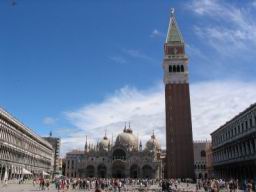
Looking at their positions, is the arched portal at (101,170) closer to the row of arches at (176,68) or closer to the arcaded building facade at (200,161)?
the arcaded building facade at (200,161)

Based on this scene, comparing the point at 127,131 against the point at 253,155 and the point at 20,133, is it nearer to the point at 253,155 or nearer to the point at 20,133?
the point at 20,133

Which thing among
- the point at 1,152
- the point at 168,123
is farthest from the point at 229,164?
the point at 1,152

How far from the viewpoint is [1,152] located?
5844cm

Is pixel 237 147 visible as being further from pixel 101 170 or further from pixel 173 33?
pixel 101 170

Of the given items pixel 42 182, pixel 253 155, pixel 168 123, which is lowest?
pixel 42 182

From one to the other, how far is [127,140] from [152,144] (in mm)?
8602

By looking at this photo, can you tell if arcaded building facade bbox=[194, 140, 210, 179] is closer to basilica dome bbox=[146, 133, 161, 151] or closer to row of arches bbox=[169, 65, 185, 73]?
basilica dome bbox=[146, 133, 161, 151]

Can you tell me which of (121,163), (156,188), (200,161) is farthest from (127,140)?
(156,188)

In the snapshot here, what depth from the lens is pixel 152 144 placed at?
116 meters

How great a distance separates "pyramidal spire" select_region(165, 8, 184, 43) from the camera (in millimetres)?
92375

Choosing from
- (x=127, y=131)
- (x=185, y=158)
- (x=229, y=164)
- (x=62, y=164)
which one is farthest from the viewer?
(x=62, y=164)

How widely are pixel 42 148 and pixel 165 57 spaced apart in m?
43.7

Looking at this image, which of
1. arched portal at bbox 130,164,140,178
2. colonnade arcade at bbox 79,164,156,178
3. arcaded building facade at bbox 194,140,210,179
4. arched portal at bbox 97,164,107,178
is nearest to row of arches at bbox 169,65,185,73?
colonnade arcade at bbox 79,164,156,178

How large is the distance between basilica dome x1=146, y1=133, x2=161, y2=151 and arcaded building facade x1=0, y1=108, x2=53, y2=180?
34.9 m
